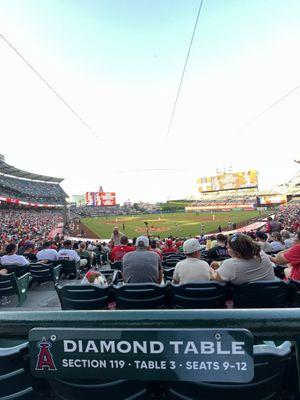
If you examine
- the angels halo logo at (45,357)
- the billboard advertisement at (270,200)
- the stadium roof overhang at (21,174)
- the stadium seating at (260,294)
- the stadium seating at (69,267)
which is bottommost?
the stadium seating at (69,267)

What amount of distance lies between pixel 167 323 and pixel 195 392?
53cm

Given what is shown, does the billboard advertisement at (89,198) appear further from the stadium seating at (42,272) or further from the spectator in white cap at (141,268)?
the spectator in white cap at (141,268)

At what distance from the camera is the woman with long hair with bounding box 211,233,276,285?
3.67 meters

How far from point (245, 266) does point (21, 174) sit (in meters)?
83.8

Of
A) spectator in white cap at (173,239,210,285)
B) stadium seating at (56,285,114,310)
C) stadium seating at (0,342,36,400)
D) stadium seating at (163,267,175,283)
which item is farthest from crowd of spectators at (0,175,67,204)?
stadium seating at (0,342,36,400)

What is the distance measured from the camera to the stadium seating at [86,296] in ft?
12.6

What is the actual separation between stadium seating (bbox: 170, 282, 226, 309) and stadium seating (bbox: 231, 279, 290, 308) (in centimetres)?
19

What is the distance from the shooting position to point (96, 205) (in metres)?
124

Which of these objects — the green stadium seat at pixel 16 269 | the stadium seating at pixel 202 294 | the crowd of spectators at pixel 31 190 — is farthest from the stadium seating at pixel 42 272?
the crowd of spectators at pixel 31 190

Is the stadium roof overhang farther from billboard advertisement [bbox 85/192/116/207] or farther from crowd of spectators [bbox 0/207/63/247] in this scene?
billboard advertisement [bbox 85/192/116/207]

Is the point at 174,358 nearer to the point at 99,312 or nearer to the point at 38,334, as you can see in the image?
the point at 99,312

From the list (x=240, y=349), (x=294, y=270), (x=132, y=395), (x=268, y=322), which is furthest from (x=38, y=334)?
(x=294, y=270)

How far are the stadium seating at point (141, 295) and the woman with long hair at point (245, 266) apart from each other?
0.76 metres

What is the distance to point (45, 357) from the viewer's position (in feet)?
3.64
